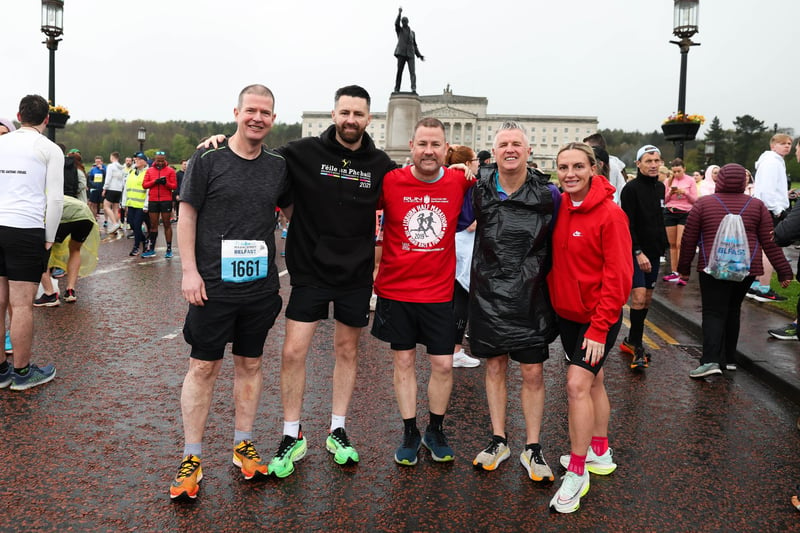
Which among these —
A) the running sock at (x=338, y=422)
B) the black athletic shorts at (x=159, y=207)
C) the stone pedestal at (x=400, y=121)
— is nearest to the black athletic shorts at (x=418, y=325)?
the running sock at (x=338, y=422)

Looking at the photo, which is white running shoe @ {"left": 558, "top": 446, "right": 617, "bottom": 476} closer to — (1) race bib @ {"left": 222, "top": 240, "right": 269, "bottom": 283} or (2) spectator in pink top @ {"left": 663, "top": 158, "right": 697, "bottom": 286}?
(1) race bib @ {"left": 222, "top": 240, "right": 269, "bottom": 283}

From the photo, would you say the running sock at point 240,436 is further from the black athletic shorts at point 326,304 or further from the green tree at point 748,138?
the green tree at point 748,138

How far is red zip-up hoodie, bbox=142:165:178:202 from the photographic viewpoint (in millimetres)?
12211

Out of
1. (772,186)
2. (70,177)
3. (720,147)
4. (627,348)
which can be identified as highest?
(720,147)

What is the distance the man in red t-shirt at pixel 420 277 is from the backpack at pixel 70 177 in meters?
8.29

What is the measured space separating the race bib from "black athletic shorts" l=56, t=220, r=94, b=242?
4649mm

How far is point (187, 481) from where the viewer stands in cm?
310

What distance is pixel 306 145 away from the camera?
361cm

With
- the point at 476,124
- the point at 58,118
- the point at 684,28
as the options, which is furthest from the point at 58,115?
the point at 476,124

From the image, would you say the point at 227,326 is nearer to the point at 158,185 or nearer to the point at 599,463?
the point at 599,463

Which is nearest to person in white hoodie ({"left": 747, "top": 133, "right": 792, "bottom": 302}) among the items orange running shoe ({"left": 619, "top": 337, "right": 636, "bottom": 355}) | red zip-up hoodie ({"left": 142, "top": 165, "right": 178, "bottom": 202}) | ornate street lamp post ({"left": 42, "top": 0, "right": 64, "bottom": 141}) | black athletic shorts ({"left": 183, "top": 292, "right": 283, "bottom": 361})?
orange running shoe ({"left": 619, "top": 337, "right": 636, "bottom": 355})

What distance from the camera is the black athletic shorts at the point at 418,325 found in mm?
3752

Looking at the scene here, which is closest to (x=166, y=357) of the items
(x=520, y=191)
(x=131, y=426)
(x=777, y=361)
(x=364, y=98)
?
(x=131, y=426)

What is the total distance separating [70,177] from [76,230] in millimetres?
3596
